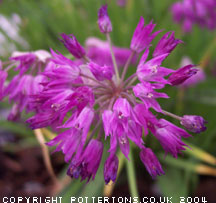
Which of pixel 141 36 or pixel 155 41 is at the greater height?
pixel 155 41

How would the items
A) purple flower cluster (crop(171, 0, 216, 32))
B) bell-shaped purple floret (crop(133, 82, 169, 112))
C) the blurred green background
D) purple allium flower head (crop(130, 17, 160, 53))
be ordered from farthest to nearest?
purple flower cluster (crop(171, 0, 216, 32)) < the blurred green background < purple allium flower head (crop(130, 17, 160, 53)) < bell-shaped purple floret (crop(133, 82, 169, 112))

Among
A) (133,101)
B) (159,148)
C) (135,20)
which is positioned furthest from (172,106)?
(133,101)

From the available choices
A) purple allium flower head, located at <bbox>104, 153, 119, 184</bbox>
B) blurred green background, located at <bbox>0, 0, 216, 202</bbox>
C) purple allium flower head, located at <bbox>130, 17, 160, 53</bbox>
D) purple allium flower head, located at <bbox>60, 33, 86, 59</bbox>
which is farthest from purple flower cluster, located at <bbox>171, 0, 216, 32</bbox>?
purple allium flower head, located at <bbox>104, 153, 119, 184</bbox>

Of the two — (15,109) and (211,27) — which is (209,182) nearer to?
(211,27)

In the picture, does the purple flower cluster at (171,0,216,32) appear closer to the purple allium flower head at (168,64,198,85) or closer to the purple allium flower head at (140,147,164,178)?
the purple allium flower head at (168,64,198,85)

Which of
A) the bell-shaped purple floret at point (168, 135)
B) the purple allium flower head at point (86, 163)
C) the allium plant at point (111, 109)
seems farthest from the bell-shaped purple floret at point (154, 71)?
the purple allium flower head at point (86, 163)

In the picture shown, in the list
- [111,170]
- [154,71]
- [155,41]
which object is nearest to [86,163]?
[111,170]

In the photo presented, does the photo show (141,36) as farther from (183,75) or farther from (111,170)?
(111,170)
